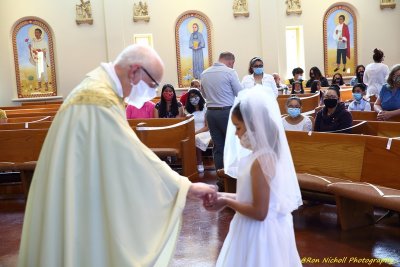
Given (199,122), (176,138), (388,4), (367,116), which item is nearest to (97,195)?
(176,138)

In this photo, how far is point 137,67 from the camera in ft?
10.3

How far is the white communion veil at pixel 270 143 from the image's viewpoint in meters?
2.97

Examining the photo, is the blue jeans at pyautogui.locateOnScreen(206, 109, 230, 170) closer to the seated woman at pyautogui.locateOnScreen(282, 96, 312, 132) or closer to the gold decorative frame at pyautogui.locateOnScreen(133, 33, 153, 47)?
the seated woman at pyautogui.locateOnScreen(282, 96, 312, 132)

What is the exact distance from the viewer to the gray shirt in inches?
280

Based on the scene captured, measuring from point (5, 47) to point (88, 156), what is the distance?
1444 cm

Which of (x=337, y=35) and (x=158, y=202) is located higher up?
(x=337, y=35)

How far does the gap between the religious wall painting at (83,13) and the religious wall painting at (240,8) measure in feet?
14.2

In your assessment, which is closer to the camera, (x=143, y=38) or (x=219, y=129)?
(x=219, y=129)

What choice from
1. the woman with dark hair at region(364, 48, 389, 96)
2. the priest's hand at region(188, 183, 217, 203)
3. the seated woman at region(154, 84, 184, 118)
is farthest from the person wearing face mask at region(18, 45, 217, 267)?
the woman with dark hair at region(364, 48, 389, 96)

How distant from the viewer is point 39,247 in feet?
9.86

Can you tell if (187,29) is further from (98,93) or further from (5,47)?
(98,93)

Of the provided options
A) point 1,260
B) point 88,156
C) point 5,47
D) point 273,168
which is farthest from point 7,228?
point 5,47

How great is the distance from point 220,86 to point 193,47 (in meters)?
10.2

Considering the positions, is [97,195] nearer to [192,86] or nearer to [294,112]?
[294,112]
